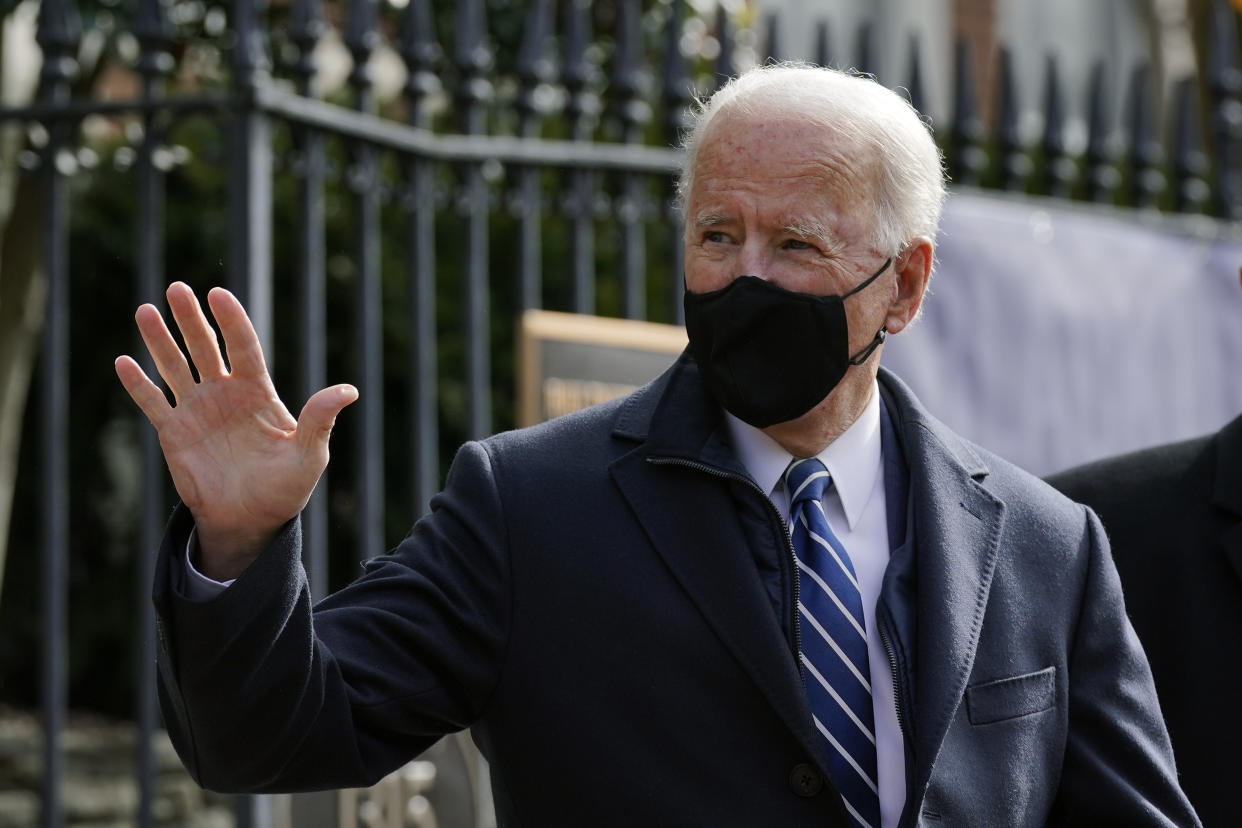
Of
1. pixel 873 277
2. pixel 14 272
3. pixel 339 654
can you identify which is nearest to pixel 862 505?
pixel 873 277

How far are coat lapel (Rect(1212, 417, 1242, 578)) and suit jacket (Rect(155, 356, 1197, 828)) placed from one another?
2.46 feet

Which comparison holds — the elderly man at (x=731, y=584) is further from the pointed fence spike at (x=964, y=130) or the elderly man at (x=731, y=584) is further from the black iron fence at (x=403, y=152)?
the pointed fence spike at (x=964, y=130)

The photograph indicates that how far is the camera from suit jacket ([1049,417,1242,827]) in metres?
3.09

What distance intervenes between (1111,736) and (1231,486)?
2.98 ft

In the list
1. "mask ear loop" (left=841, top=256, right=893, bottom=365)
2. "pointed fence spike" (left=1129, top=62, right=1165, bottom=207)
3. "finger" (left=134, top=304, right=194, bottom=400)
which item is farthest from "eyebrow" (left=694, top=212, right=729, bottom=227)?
"pointed fence spike" (left=1129, top=62, right=1165, bottom=207)

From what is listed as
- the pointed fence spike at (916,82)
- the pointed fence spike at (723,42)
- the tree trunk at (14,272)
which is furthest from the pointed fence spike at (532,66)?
the tree trunk at (14,272)

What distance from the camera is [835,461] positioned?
8.29ft

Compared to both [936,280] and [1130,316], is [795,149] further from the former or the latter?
[1130,316]

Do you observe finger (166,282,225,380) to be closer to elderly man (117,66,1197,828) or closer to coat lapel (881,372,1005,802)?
elderly man (117,66,1197,828)

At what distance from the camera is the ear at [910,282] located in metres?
2.58

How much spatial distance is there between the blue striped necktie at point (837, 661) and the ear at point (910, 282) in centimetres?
34

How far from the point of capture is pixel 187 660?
2.07m

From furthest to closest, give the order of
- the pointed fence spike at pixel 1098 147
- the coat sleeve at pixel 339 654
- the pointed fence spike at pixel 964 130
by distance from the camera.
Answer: the pointed fence spike at pixel 1098 147
the pointed fence spike at pixel 964 130
the coat sleeve at pixel 339 654

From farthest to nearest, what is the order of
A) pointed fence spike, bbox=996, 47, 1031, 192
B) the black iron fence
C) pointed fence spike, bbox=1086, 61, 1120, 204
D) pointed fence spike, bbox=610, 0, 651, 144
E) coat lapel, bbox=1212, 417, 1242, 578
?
pointed fence spike, bbox=1086, 61, 1120, 204 < pointed fence spike, bbox=996, 47, 1031, 192 < pointed fence spike, bbox=610, 0, 651, 144 < the black iron fence < coat lapel, bbox=1212, 417, 1242, 578
